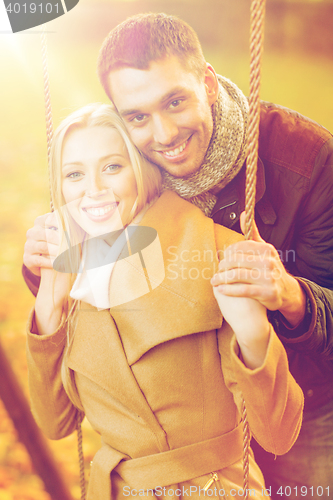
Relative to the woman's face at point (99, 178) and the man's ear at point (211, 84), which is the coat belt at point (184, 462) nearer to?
the woman's face at point (99, 178)

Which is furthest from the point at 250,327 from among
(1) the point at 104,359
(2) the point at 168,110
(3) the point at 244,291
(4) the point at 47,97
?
(4) the point at 47,97

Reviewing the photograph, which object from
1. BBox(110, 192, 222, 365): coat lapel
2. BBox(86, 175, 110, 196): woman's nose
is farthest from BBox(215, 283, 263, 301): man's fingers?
BBox(86, 175, 110, 196): woman's nose

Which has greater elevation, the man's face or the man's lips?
the man's face

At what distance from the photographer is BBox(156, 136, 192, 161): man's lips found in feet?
2.89

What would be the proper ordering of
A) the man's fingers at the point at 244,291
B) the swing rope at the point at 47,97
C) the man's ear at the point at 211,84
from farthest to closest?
the swing rope at the point at 47,97, the man's ear at the point at 211,84, the man's fingers at the point at 244,291

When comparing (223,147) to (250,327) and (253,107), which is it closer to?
(253,107)

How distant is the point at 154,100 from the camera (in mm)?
838

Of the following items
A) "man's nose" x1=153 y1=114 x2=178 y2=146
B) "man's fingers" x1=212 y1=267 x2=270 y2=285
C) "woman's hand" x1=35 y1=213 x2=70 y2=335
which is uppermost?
"man's nose" x1=153 y1=114 x2=178 y2=146

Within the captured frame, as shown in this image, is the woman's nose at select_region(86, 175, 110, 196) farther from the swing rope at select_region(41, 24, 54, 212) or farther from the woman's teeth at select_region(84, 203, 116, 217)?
the swing rope at select_region(41, 24, 54, 212)

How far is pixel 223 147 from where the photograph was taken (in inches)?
34.7

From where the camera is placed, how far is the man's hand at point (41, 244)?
1.01 meters

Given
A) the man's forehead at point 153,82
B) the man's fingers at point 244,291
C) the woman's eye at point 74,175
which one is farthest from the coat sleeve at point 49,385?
the man's forehead at point 153,82

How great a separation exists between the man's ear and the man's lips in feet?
0.34

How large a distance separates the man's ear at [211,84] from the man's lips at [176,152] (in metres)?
0.10
